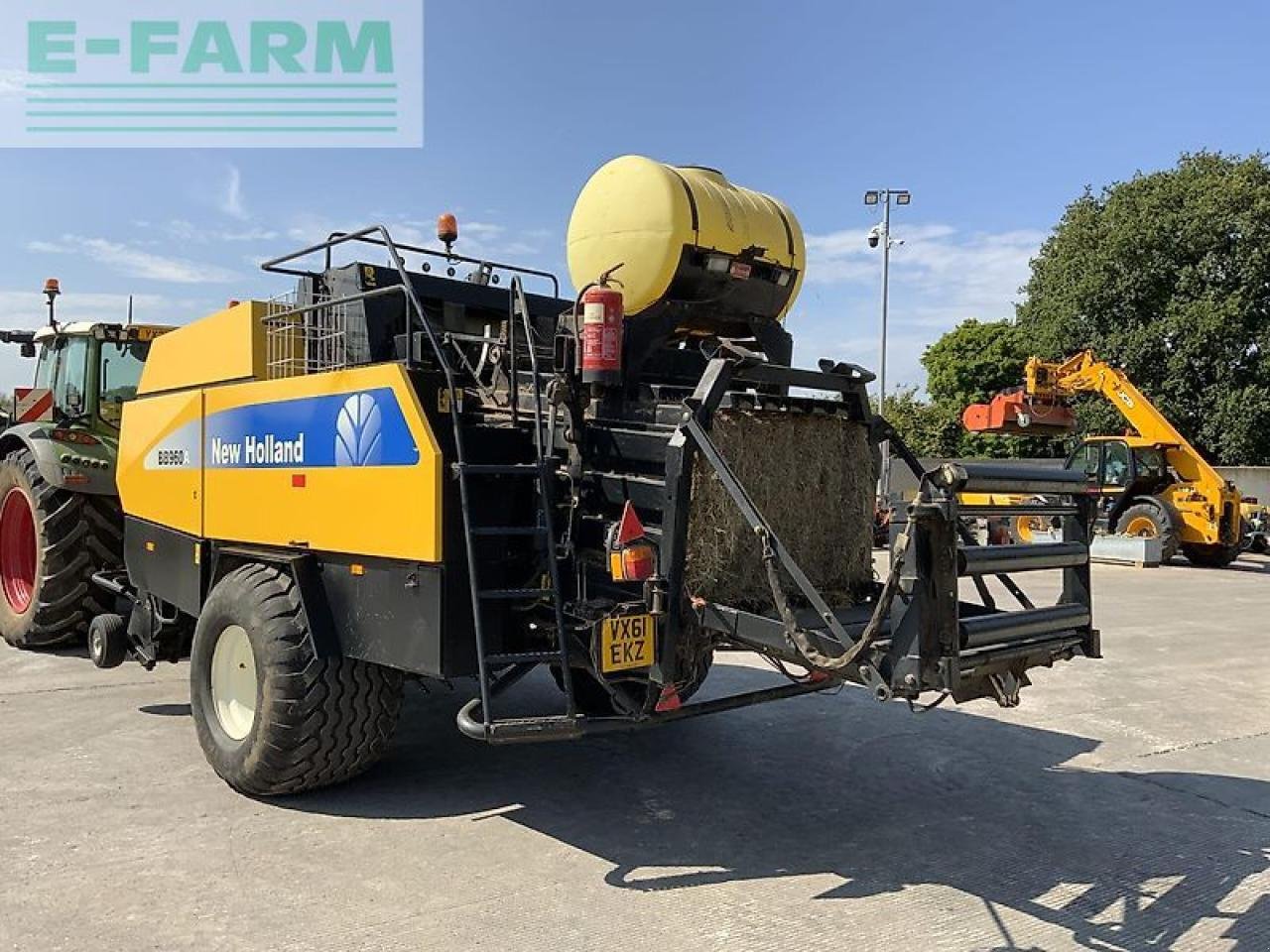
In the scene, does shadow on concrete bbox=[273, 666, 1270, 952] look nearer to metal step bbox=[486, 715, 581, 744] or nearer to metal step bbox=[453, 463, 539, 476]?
metal step bbox=[486, 715, 581, 744]

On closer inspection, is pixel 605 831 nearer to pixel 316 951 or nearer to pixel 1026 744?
pixel 316 951

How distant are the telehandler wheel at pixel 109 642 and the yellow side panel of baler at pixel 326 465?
1.54 m

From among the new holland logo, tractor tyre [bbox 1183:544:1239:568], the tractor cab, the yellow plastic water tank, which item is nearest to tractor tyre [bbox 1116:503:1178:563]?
tractor tyre [bbox 1183:544:1239:568]

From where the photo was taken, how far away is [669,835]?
4414mm

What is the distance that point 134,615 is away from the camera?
21.3 ft

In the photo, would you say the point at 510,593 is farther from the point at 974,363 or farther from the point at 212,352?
the point at 974,363

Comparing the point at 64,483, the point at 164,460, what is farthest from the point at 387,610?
the point at 64,483

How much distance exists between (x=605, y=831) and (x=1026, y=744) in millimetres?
2923

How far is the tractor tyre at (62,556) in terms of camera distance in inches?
303

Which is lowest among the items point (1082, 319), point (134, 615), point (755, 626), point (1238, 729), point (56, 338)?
point (1238, 729)

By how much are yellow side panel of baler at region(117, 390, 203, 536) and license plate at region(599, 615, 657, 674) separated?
2845 mm

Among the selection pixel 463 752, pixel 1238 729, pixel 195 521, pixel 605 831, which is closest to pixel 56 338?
pixel 195 521

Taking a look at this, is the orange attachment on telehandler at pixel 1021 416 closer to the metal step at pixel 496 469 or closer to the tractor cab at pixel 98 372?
the tractor cab at pixel 98 372

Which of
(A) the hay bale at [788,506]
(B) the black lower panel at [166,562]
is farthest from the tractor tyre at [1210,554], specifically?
(B) the black lower panel at [166,562]
